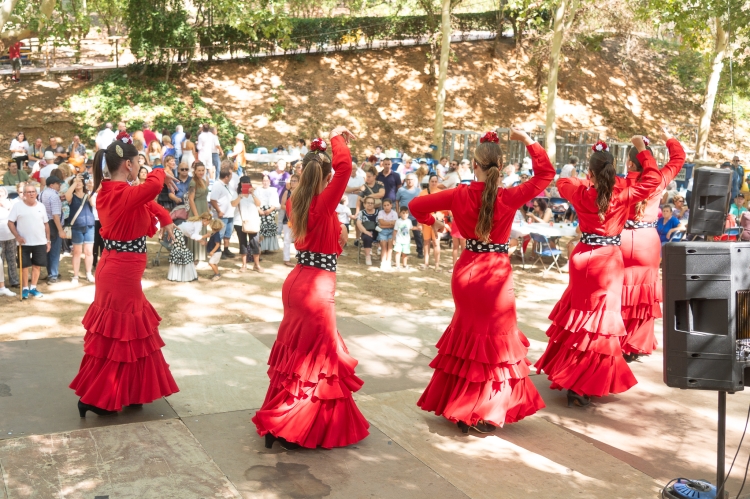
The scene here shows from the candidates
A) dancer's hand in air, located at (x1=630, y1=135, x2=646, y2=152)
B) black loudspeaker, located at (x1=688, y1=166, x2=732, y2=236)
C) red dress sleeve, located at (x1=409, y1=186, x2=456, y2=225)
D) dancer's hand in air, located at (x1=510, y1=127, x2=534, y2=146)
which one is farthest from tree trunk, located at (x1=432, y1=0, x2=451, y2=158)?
black loudspeaker, located at (x1=688, y1=166, x2=732, y2=236)

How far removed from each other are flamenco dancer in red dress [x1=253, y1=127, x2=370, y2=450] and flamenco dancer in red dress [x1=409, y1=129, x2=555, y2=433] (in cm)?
71

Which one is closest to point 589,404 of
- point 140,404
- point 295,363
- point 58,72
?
point 295,363

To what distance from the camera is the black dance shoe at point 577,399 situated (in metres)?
6.63

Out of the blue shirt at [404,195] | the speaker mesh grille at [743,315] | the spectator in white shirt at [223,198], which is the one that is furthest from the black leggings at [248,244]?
the speaker mesh grille at [743,315]

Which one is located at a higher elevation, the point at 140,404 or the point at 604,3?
the point at 604,3

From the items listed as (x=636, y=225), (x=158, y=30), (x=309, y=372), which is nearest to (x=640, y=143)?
(x=636, y=225)

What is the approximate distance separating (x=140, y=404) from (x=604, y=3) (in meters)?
27.2

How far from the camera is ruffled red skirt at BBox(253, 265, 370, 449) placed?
537 centimetres

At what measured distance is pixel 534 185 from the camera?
5.58 metres

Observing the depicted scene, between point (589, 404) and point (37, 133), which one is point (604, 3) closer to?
point (37, 133)

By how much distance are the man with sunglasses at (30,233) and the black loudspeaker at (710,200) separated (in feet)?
27.3

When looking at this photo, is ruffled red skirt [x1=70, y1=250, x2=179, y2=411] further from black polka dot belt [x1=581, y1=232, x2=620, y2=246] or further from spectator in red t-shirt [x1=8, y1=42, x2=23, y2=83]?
spectator in red t-shirt [x1=8, y1=42, x2=23, y2=83]

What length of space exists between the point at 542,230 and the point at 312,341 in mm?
8746

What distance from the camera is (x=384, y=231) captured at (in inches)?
517
